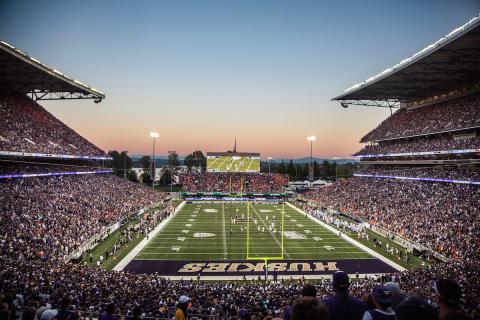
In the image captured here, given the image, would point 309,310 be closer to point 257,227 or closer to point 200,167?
point 257,227

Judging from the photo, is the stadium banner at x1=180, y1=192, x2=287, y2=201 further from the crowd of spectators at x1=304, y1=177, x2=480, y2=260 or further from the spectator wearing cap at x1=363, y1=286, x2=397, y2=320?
the spectator wearing cap at x1=363, y1=286, x2=397, y2=320

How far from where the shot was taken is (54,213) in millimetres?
26594

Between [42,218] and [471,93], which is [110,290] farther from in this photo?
[471,93]

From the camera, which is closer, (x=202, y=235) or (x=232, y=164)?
(x=202, y=235)

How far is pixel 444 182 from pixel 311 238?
567 inches

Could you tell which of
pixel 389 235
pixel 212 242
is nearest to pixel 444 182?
pixel 389 235

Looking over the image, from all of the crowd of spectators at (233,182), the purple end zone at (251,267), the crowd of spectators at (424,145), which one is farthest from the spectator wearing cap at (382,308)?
the crowd of spectators at (233,182)

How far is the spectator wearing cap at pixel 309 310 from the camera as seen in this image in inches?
101

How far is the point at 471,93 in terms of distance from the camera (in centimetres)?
4047

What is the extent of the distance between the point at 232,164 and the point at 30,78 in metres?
41.3

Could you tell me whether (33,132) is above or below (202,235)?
above

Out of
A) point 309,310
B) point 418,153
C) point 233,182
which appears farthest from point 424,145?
point 309,310

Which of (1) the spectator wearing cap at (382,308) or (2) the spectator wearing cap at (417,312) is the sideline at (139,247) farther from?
(2) the spectator wearing cap at (417,312)

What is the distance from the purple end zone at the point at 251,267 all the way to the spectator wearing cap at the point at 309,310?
779 inches
